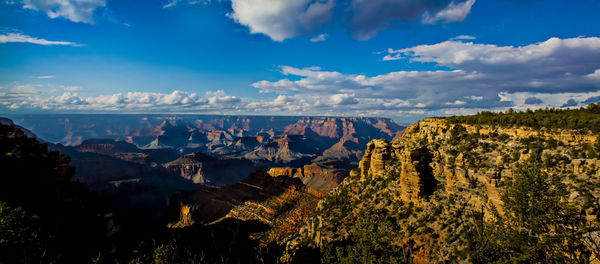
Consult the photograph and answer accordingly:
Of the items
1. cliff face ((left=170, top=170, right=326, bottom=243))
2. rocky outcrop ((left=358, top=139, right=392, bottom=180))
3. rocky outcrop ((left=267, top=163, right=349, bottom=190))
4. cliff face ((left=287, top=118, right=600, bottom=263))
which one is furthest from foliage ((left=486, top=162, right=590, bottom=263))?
rocky outcrop ((left=267, top=163, right=349, bottom=190))

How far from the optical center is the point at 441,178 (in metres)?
28.6

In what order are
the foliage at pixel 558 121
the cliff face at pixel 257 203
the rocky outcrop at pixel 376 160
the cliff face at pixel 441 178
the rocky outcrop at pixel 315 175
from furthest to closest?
the rocky outcrop at pixel 315 175
the cliff face at pixel 257 203
the rocky outcrop at pixel 376 160
the foliage at pixel 558 121
the cliff face at pixel 441 178

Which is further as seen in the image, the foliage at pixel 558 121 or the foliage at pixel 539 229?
the foliage at pixel 558 121

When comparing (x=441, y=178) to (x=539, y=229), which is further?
(x=441, y=178)

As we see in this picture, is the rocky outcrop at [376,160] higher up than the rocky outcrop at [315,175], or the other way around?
the rocky outcrop at [376,160]

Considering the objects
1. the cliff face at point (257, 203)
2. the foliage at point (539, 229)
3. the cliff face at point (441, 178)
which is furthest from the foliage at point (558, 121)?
the cliff face at point (257, 203)

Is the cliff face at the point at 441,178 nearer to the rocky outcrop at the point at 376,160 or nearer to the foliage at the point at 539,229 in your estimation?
the rocky outcrop at the point at 376,160

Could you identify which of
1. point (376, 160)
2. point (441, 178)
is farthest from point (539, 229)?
point (376, 160)

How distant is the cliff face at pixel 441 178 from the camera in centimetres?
2144

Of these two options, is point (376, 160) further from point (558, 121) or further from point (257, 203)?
point (257, 203)

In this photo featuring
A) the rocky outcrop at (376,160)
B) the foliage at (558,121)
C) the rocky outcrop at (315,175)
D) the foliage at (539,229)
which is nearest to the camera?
the foliage at (539,229)

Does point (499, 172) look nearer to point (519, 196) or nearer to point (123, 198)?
point (519, 196)

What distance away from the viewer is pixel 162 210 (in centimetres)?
10594

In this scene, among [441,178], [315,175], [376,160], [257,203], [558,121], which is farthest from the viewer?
[315,175]
